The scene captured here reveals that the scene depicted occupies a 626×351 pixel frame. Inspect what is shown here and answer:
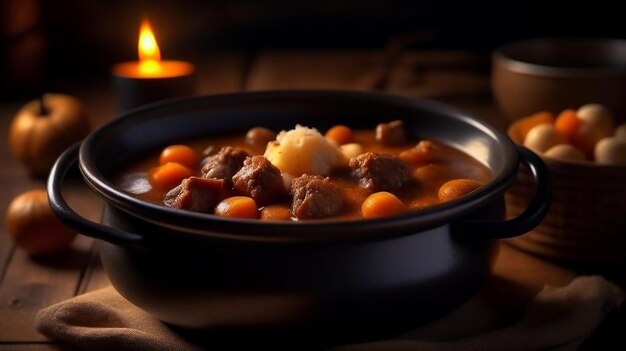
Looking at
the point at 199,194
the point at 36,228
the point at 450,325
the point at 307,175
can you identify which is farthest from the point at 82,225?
the point at 450,325

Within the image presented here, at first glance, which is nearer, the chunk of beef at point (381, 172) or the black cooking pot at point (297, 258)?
the black cooking pot at point (297, 258)

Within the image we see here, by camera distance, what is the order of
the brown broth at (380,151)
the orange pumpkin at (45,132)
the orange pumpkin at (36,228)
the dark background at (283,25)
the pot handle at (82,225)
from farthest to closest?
the dark background at (283,25) → the orange pumpkin at (45,132) → the orange pumpkin at (36,228) → the brown broth at (380,151) → the pot handle at (82,225)

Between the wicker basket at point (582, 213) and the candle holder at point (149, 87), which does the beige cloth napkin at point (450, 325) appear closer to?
the wicker basket at point (582, 213)

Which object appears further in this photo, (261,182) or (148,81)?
(148,81)

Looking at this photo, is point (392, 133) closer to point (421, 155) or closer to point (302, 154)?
point (421, 155)

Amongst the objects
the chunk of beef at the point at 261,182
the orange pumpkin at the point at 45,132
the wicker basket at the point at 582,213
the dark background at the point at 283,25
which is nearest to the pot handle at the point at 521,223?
the wicker basket at the point at 582,213

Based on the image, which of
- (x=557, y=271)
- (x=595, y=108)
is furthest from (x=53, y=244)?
(x=595, y=108)

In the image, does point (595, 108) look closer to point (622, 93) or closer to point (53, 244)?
point (622, 93)

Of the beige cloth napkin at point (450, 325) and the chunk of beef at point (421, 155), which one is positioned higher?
the chunk of beef at point (421, 155)
